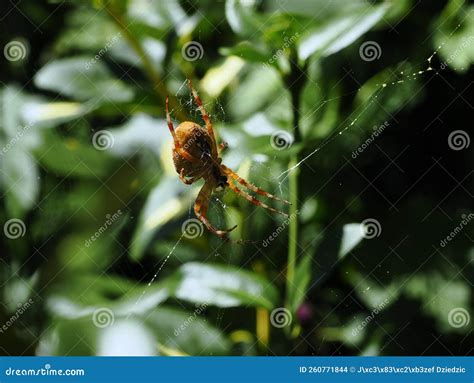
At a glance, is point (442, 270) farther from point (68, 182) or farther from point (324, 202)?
point (68, 182)

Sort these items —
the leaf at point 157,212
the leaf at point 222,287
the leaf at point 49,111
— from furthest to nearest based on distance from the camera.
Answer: the leaf at point 49,111 → the leaf at point 157,212 → the leaf at point 222,287

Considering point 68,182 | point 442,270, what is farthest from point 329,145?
point 68,182

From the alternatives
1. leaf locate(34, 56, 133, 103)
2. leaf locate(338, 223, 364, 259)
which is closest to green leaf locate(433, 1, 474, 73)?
leaf locate(338, 223, 364, 259)

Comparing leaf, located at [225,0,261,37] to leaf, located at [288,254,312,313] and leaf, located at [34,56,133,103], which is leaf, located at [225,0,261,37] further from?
leaf, located at [288,254,312,313]

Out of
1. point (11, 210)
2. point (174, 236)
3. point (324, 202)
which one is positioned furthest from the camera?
point (11, 210)

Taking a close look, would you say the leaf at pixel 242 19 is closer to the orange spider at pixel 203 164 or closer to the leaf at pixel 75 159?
the orange spider at pixel 203 164

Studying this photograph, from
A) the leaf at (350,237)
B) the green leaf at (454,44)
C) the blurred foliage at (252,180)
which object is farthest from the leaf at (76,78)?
the green leaf at (454,44)
